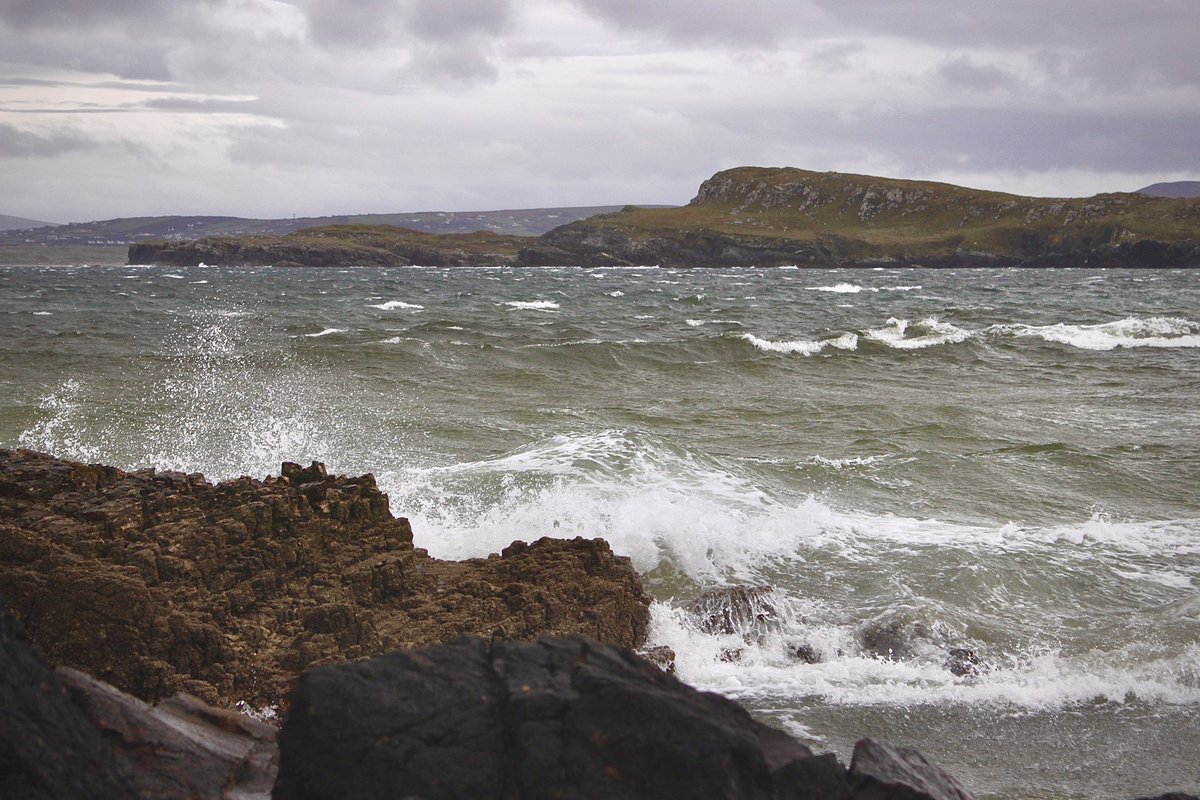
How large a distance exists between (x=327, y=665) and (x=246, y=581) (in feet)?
9.03

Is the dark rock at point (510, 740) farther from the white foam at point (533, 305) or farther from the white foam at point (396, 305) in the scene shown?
the white foam at point (533, 305)

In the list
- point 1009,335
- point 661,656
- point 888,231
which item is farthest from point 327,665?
point 888,231

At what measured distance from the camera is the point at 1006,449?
13867 millimetres

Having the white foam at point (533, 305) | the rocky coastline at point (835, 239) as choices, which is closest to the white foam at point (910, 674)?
the white foam at point (533, 305)

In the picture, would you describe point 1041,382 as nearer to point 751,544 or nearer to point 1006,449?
point 1006,449

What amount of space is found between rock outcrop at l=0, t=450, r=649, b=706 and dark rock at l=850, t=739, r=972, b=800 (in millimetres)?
2964

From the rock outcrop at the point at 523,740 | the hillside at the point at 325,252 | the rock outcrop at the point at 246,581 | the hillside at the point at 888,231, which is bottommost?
the rock outcrop at the point at 246,581

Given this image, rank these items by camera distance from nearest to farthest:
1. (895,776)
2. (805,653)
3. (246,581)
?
Answer: 1. (895,776)
2. (246,581)
3. (805,653)

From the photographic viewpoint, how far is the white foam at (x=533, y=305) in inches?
1612

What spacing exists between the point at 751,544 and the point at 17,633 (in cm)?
707

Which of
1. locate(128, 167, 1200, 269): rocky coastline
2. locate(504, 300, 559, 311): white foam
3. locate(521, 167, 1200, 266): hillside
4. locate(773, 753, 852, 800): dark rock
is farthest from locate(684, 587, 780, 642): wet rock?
locate(128, 167, 1200, 269): rocky coastline

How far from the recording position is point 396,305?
4109 centimetres

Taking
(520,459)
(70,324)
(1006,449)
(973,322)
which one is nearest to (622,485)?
(520,459)

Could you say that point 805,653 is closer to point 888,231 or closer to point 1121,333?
point 1121,333
